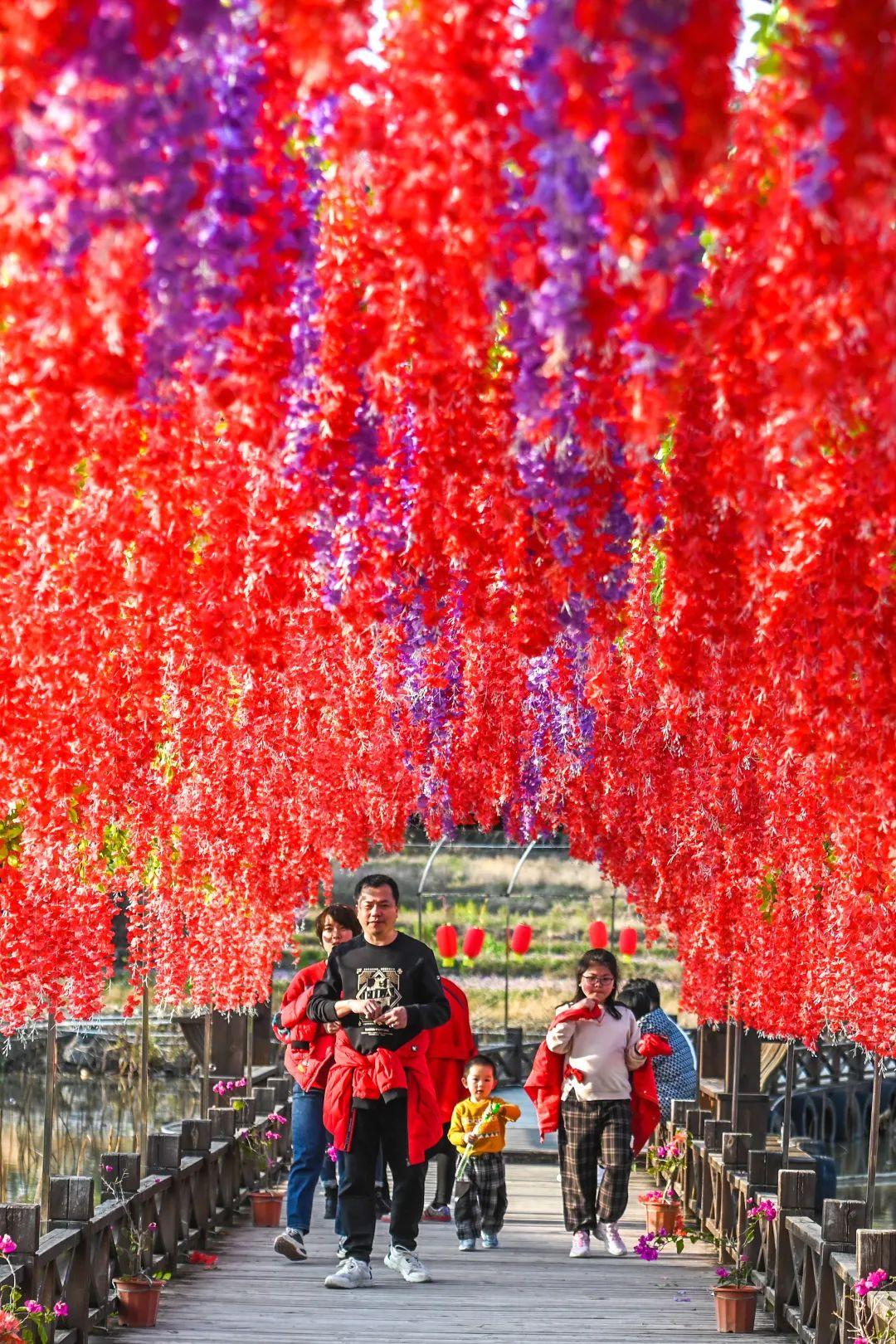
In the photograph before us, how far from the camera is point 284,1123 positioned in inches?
451

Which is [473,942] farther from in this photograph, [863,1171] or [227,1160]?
[227,1160]

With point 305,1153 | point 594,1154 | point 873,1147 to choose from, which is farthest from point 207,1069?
point 873,1147

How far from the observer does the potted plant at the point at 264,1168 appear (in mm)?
10023

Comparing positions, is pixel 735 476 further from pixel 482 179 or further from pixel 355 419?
pixel 482 179

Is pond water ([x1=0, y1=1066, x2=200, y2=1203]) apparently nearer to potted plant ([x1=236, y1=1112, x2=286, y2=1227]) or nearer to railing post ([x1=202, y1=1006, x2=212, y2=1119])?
potted plant ([x1=236, y1=1112, x2=286, y2=1227])

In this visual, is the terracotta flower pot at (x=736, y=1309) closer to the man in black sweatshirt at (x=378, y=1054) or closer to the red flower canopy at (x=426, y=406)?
the red flower canopy at (x=426, y=406)

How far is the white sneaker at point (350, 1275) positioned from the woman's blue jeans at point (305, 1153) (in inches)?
20.1

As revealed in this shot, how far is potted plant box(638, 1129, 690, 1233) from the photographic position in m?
9.93

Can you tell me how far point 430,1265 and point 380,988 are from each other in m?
2.08

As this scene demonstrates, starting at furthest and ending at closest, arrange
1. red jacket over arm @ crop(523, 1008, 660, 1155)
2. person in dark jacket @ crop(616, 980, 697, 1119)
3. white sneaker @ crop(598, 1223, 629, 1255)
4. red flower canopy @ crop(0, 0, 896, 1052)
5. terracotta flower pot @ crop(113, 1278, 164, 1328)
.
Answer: person in dark jacket @ crop(616, 980, 697, 1119) < white sneaker @ crop(598, 1223, 629, 1255) < red jacket over arm @ crop(523, 1008, 660, 1155) < terracotta flower pot @ crop(113, 1278, 164, 1328) < red flower canopy @ crop(0, 0, 896, 1052)

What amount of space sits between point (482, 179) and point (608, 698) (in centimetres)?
783

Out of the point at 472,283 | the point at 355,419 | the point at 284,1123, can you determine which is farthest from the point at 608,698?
the point at 472,283

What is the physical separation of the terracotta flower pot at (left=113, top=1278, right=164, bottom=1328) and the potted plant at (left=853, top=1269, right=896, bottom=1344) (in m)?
2.74

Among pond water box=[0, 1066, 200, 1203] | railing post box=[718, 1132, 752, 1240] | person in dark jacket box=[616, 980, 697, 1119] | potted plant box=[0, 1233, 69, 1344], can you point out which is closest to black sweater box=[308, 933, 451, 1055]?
potted plant box=[0, 1233, 69, 1344]
